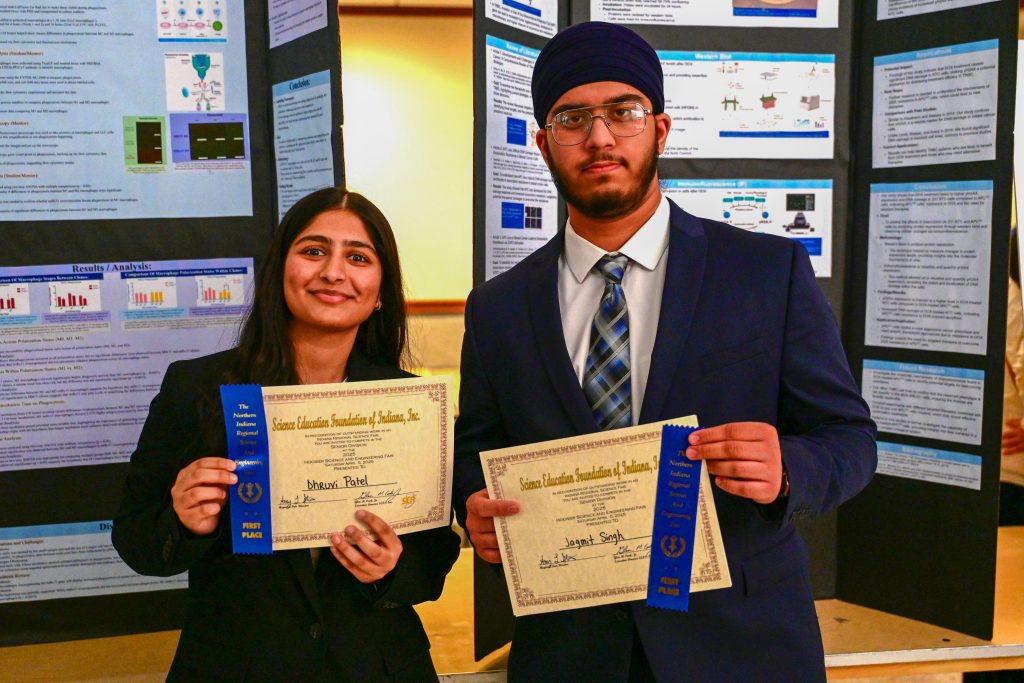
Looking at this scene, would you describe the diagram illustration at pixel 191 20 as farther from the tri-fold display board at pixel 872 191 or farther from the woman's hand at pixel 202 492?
the woman's hand at pixel 202 492

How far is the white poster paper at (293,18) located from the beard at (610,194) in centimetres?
118

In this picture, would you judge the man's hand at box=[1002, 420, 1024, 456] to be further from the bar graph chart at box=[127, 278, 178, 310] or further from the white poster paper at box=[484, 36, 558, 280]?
the bar graph chart at box=[127, 278, 178, 310]

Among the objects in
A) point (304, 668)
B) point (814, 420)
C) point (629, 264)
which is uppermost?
point (629, 264)

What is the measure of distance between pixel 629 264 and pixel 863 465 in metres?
0.60

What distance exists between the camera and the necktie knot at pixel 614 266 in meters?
1.65

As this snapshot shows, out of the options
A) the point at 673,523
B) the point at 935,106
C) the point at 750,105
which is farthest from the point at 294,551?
the point at 935,106

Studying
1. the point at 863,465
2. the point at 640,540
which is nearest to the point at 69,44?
the point at 640,540

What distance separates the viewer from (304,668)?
1.62m

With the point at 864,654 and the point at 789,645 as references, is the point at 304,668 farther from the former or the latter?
the point at 864,654

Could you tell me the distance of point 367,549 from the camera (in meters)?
1.56

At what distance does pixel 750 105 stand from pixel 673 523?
1790 mm

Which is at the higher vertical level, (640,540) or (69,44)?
(69,44)

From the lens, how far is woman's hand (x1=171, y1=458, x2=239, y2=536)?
1.52 meters
